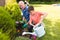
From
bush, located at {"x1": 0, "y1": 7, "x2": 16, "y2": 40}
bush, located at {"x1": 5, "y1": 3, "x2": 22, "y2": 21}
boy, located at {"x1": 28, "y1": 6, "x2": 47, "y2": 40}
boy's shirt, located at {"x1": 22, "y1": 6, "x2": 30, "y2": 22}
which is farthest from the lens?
boy's shirt, located at {"x1": 22, "y1": 6, "x2": 30, "y2": 22}

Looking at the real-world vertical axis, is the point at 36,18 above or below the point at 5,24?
below

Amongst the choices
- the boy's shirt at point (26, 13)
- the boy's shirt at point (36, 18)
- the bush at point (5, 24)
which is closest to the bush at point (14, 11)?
the boy's shirt at point (26, 13)

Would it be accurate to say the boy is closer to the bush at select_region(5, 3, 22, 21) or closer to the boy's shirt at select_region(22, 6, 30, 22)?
the bush at select_region(5, 3, 22, 21)

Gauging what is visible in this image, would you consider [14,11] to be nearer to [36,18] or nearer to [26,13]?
[26,13]

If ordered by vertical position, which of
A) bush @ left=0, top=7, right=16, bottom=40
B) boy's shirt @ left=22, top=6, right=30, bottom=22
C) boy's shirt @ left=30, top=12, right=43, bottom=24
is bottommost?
boy's shirt @ left=22, top=6, right=30, bottom=22

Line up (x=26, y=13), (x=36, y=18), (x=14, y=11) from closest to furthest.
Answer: (x=36, y=18), (x=14, y=11), (x=26, y=13)

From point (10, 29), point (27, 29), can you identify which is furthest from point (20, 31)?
point (10, 29)

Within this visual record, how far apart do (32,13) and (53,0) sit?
25.1 metres

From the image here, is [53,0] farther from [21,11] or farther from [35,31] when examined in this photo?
[35,31]

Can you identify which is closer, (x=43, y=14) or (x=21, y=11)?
(x=43, y=14)

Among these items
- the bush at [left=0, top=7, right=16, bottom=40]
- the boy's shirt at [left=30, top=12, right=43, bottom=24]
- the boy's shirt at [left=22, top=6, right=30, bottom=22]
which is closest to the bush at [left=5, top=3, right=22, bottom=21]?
the boy's shirt at [left=22, top=6, right=30, bottom=22]

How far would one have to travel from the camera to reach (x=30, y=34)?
7.15 m

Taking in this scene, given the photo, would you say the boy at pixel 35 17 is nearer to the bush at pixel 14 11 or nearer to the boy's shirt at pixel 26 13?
the bush at pixel 14 11

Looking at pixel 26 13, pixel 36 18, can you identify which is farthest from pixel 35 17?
pixel 26 13
